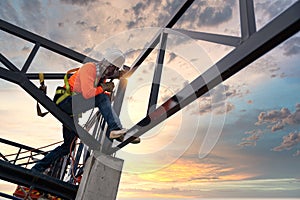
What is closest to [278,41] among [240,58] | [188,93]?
[240,58]

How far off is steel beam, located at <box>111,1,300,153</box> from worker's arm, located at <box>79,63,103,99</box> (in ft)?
4.27

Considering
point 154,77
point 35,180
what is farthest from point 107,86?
point 35,180

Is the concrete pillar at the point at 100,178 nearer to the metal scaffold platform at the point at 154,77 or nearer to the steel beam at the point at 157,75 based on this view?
the metal scaffold platform at the point at 154,77

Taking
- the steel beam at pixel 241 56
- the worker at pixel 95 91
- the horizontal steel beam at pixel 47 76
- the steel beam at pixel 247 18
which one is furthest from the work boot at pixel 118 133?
the steel beam at pixel 247 18

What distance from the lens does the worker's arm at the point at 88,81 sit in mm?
4152

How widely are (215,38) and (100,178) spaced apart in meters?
3.27

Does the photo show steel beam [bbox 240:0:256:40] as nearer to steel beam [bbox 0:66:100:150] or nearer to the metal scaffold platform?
the metal scaffold platform

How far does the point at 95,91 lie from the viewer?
4199mm

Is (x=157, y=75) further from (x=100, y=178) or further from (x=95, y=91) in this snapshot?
(x=100, y=178)

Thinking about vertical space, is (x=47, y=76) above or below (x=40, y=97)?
above

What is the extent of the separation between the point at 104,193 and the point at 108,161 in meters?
0.56

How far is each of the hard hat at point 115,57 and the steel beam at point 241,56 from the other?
1.51 m

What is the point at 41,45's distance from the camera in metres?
5.41

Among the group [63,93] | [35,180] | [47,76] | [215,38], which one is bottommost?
[35,180]
